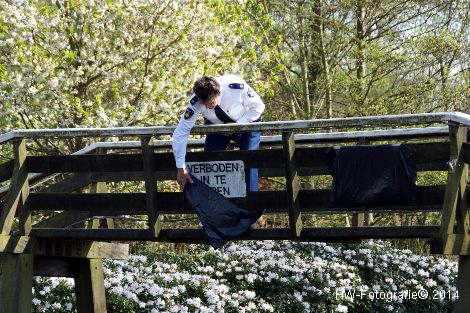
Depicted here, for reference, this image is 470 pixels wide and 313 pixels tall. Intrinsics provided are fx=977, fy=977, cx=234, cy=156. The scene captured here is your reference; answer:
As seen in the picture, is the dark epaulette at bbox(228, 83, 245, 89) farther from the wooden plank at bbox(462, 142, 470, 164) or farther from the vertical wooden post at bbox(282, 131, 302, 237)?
the wooden plank at bbox(462, 142, 470, 164)

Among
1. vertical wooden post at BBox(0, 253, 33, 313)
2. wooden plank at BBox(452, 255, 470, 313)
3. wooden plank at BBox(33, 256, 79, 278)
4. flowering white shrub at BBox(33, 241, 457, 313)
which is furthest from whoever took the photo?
flowering white shrub at BBox(33, 241, 457, 313)

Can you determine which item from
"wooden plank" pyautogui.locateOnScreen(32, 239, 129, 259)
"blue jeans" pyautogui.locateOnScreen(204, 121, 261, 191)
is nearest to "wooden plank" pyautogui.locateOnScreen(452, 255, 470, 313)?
"blue jeans" pyautogui.locateOnScreen(204, 121, 261, 191)

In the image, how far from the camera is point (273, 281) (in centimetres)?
1135

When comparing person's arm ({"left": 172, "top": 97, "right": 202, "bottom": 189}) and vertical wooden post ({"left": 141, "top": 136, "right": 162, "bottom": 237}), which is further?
vertical wooden post ({"left": 141, "top": 136, "right": 162, "bottom": 237})

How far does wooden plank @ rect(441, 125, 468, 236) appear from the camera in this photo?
23.0 feet

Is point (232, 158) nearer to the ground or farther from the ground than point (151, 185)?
farther from the ground

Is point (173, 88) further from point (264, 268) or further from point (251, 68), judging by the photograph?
point (264, 268)

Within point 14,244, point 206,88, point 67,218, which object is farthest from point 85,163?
point 206,88

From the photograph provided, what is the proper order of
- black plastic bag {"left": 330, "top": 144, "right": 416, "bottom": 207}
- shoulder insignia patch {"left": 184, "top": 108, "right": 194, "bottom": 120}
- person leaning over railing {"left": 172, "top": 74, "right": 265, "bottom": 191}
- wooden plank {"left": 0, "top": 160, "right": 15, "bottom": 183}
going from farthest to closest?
1. wooden plank {"left": 0, "top": 160, "right": 15, "bottom": 183}
2. shoulder insignia patch {"left": 184, "top": 108, "right": 194, "bottom": 120}
3. person leaning over railing {"left": 172, "top": 74, "right": 265, "bottom": 191}
4. black plastic bag {"left": 330, "top": 144, "right": 416, "bottom": 207}

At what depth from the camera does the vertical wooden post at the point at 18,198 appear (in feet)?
27.7

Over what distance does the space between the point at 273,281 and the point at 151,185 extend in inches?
142

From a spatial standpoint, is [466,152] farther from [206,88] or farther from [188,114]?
[188,114]

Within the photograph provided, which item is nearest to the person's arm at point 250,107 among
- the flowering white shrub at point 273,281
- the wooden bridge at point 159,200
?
the wooden bridge at point 159,200

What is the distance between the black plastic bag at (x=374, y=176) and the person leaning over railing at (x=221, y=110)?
799 millimetres
